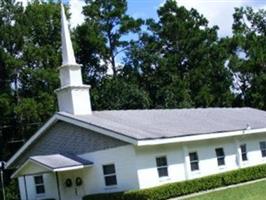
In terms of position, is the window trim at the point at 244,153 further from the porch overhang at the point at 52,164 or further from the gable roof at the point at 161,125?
the porch overhang at the point at 52,164

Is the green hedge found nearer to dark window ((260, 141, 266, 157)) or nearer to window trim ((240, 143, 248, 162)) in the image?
window trim ((240, 143, 248, 162))

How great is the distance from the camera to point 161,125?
31.4 metres

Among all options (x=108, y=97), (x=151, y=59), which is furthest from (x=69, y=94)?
(x=151, y=59)

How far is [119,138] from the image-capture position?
27.0 m

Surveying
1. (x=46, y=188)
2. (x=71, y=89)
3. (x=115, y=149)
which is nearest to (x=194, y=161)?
(x=115, y=149)

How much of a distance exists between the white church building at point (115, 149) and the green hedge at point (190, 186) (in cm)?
99

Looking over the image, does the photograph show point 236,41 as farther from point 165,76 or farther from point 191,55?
point 165,76

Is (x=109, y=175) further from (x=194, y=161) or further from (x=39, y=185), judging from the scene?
(x=39, y=185)

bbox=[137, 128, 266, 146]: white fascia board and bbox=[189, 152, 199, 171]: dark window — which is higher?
bbox=[137, 128, 266, 146]: white fascia board

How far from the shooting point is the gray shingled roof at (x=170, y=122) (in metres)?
28.4

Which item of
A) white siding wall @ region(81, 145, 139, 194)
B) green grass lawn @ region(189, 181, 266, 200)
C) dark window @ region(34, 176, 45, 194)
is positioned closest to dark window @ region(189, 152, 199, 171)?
green grass lawn @ region(189, 181, 266, 200)

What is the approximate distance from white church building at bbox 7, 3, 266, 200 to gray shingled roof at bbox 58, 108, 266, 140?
0.05 m

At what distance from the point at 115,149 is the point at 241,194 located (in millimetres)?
6224

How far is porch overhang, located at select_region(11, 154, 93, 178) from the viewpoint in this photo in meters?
27.4
